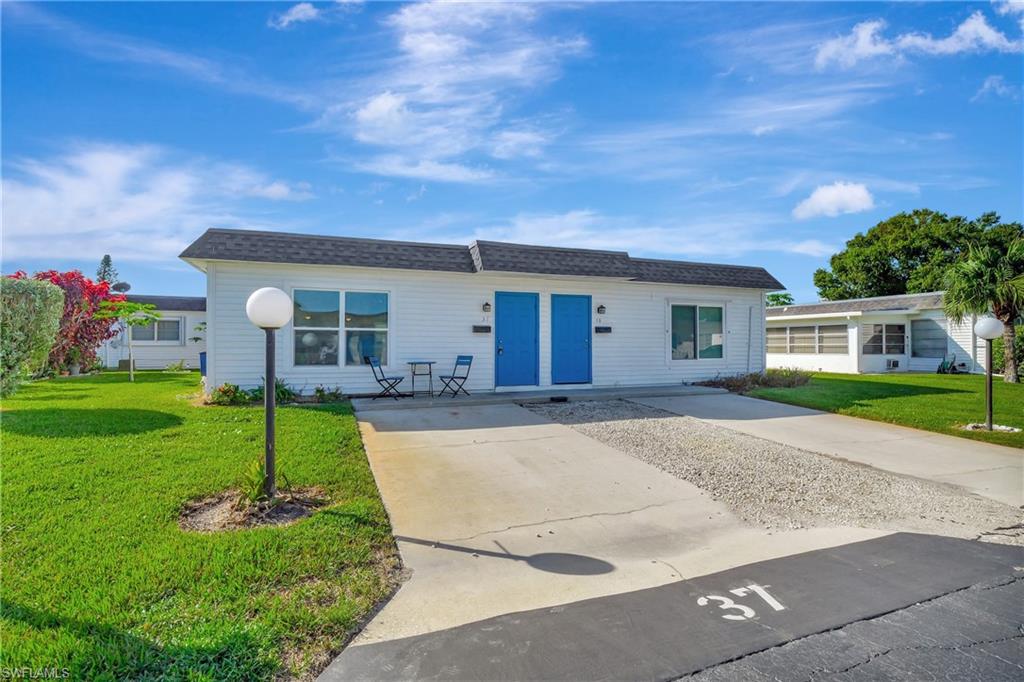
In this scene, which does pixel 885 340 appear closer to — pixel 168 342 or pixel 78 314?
pixel 78 314

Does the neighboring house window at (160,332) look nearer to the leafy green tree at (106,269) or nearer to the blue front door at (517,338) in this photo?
the blue front door at (517,338)

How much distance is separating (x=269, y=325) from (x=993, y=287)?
758 inches

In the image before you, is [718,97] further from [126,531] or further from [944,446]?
[126,531]

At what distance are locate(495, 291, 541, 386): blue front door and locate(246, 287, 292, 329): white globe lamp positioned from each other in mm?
6835

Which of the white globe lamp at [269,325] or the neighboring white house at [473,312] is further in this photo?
the neighboring white house at [473,312]

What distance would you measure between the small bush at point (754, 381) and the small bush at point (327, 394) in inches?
337

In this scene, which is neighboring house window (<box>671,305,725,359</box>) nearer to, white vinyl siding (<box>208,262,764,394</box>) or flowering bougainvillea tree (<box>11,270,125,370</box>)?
white vinyl siding (<box>208,262,764,394</box>)

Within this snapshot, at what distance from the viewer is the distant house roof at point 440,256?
9.12 metres

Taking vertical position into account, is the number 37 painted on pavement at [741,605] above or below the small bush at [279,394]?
below

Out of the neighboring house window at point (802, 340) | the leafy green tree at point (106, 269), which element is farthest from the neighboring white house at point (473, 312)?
the leafy green tree at point (106, 269)

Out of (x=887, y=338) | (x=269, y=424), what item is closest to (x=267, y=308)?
(x=269, y=424)

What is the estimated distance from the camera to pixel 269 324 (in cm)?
426

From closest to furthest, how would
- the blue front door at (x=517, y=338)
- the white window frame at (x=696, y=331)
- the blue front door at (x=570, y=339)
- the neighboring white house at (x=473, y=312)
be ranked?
the neighboring white house at (x=473, y=312), the blue front door at (x=517, y=338), the blue front door at (x=570, y=339), the white window frame at (x=696, y=331)

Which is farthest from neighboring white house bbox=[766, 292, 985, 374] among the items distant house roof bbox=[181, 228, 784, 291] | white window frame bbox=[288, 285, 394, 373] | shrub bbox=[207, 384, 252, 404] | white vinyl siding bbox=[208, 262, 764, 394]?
shrub bbox=[207, 384, 252, 404]
